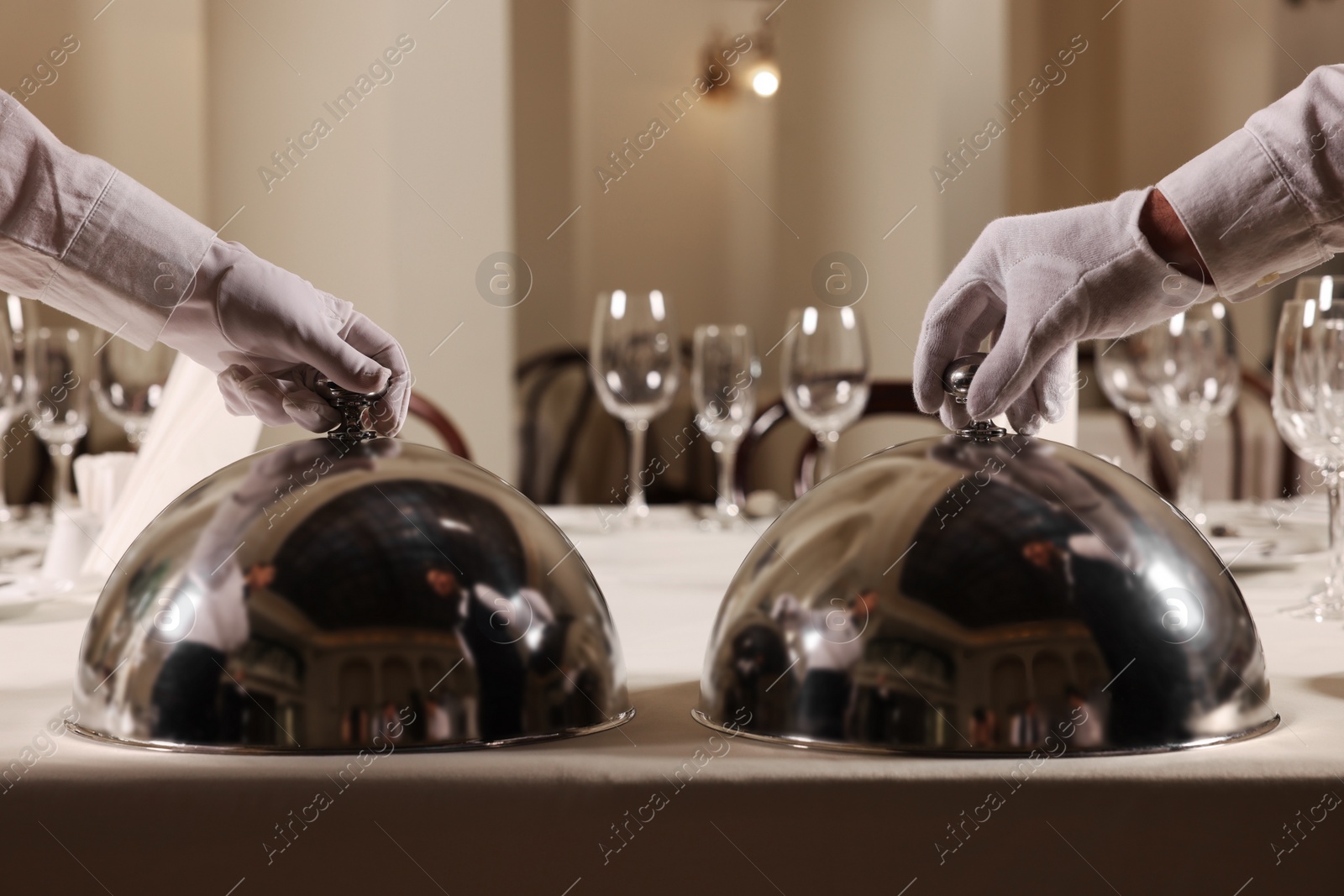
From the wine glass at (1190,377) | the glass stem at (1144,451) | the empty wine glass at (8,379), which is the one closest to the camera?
the empty wine glass at (8,379)

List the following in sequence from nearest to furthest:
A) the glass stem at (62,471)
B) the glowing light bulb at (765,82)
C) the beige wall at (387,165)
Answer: the glass stem at (62,471) → the beige wall at (387,165) → the glowing light bulb at (765,82)

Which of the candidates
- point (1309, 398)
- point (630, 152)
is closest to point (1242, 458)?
point (1309, 398)

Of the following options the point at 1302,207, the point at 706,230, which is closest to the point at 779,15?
the point at 706,230

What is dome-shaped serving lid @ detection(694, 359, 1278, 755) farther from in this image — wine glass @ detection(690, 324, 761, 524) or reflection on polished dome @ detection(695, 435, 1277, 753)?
wine glass @ detection(690, 324, 761, 524)

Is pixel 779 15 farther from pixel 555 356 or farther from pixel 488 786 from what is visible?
pixel 488 786

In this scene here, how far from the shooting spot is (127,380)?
5.49 ft

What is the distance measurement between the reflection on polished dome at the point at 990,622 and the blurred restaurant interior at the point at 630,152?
1.57m

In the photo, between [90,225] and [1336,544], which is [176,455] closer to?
[90,225]

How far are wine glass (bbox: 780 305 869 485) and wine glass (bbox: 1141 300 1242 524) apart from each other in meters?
0.34

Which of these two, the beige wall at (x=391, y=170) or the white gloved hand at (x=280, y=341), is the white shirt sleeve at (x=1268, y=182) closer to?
the white gloved hand at (x=280, y=341)

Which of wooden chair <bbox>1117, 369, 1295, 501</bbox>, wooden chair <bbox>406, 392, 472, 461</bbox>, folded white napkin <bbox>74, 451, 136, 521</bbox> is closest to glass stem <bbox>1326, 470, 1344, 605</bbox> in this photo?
folded white napkin <bbox>74, 451, 136, 521</bbox>

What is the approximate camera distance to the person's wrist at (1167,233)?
580mm

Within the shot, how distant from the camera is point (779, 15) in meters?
4.84

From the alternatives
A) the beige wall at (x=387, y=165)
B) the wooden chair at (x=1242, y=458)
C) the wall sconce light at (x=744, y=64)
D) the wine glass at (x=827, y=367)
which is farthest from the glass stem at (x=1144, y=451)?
the wall sconce light at (x=744, y=64)
